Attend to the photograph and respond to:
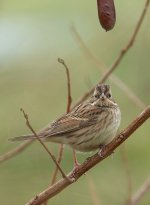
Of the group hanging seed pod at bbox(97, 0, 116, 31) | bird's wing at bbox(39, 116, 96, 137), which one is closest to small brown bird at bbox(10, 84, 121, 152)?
bird's wing at bbox(39, 116, 96, 137)

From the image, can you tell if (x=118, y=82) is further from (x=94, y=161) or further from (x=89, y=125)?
(x=89, y=125)

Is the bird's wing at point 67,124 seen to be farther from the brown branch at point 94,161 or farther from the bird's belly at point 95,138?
the brown branch at point 94,161

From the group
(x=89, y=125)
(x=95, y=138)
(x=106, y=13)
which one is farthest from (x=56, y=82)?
(x=106, y=13)

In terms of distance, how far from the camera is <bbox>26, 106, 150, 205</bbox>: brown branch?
394 centimetres

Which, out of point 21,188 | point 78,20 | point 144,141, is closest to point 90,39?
point 78,20

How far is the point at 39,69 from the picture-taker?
12.7 m

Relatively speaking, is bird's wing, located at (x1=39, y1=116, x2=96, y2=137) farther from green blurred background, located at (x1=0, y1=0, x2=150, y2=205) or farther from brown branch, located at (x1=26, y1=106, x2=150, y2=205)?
Answer: brown branch, located at (x1=26, y1=106, x2=150, y2=205)

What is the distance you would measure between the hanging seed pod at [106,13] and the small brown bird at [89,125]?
1.85 m

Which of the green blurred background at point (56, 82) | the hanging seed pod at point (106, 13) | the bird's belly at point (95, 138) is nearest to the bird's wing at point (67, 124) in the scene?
the bird's belly at point (95, 138)

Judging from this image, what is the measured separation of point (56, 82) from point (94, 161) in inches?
301

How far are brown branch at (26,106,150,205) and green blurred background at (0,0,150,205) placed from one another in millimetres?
3339

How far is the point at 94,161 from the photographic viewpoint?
164 inches

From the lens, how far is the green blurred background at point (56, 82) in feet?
31.2

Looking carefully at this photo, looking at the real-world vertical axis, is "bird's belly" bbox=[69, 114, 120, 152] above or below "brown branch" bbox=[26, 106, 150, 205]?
above
